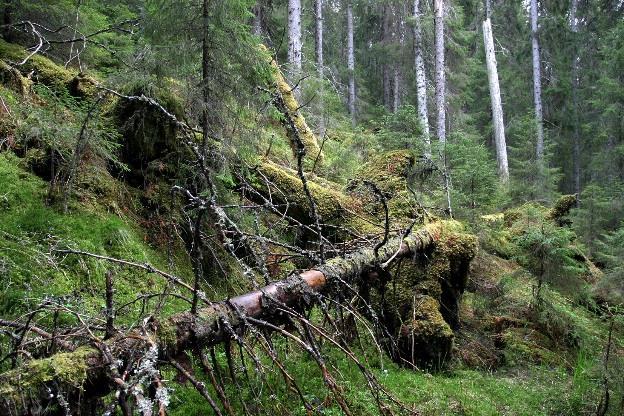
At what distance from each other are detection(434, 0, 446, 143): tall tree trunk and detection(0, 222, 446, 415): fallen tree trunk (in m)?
17.1

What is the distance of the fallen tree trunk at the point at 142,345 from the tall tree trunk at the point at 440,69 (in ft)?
56.0

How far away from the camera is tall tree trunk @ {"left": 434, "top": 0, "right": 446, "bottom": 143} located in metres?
Answer: 20.2

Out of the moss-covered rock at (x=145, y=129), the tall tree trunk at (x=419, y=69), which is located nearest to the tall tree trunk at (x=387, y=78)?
the tall tree trunk at (x=419, y=69)

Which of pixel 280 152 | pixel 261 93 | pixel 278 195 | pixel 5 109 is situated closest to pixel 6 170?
pixel 5 109

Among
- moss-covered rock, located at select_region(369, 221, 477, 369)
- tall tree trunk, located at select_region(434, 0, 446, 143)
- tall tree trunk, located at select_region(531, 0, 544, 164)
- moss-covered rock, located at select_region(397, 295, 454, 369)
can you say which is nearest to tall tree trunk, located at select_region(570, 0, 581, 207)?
tall tree trunk, located at select_region(531, 0, 544, 164)

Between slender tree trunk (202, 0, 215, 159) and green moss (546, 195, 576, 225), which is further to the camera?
green moss (546, 195, 576, 225)

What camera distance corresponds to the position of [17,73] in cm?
558

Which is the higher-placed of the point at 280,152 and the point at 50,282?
the point at 280,152

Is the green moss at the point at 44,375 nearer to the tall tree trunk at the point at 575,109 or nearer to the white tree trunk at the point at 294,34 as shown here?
the white tree trunk at the point at 294,34

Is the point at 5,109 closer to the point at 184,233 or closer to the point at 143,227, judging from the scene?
the point at 143,227

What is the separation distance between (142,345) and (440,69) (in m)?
20.9

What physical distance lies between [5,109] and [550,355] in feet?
24.8

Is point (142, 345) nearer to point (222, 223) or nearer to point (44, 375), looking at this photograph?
point (44, 375)

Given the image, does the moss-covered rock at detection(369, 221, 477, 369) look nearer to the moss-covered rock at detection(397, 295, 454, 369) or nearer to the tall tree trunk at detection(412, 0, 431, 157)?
the moss-covered rock at detection(397, 295, 454, 369)
